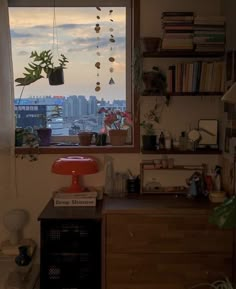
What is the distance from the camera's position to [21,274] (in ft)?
9.45

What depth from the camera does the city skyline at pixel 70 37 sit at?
326cm

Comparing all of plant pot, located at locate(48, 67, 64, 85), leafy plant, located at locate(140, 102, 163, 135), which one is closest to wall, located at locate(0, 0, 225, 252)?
leafy plant, located at locate(140, 102, 163, 135)

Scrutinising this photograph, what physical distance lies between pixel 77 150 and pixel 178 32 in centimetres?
113

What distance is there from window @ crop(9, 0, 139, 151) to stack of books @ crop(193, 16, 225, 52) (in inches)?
21.7

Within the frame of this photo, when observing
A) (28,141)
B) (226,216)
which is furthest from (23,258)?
(226,216)

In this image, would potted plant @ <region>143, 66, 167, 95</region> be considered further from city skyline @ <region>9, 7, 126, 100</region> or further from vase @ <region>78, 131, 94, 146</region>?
vase @ <region>78, 131, 94, 146</region>

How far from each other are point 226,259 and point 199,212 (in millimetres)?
341

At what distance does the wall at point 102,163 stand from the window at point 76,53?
25 cm

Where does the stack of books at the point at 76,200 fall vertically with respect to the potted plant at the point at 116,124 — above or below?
below

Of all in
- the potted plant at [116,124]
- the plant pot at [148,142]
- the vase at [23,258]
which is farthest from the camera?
the potted plant at [116,124]

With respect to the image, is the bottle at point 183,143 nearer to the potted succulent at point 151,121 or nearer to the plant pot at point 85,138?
the potted succulent at point 151,121

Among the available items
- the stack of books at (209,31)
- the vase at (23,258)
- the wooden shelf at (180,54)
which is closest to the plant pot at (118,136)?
the wooden shelf at (180,54)

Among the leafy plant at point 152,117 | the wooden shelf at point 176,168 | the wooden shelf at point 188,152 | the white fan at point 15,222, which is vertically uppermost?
the leafy plant at point 152,117

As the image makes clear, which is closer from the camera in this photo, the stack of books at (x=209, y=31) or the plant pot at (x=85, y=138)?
the stack of books at (x=209, y=31)
